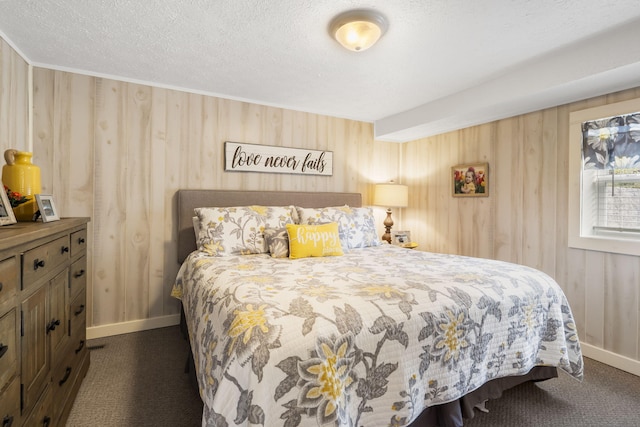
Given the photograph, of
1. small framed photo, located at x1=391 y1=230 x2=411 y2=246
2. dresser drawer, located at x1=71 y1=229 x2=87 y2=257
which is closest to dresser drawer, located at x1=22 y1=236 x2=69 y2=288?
dresser drawer, located at x1=71 y1=229 x2=87 y2=257

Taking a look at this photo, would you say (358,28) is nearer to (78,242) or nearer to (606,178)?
(78,242)

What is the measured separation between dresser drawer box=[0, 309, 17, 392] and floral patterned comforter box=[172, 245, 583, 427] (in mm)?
598

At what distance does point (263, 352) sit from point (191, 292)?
3.46ft

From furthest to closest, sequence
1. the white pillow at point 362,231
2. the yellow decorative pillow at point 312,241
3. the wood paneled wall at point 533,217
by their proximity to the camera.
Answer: the white pillow at point 362,231 → the yellow decorative pillow at point 312,241 → the wood paneled wall at point 533,217

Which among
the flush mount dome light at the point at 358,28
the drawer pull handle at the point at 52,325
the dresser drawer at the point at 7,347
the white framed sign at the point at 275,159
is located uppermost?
the flush mount dome light at the point at 358,28

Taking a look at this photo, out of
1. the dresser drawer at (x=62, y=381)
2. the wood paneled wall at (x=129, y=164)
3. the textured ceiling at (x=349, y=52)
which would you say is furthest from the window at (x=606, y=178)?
the dresser drawer at (x=62, y=381)

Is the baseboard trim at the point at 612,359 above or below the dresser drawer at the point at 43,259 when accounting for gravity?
below

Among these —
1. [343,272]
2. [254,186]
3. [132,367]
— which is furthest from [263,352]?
[254,186]

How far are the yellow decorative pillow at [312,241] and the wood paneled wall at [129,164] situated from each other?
1.03m

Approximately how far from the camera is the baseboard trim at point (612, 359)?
214 centimetres

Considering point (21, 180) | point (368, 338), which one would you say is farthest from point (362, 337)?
point (21, 180)

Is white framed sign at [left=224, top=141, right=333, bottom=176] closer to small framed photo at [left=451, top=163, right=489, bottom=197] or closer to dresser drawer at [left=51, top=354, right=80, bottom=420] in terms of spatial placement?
small framed photo at [left=451, top=163, right=489, bottom=197]

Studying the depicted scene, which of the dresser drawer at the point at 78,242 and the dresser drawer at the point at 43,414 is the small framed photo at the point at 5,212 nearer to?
the dresser drawer at the point at 78,242

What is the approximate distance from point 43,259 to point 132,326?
1735 millimetres
